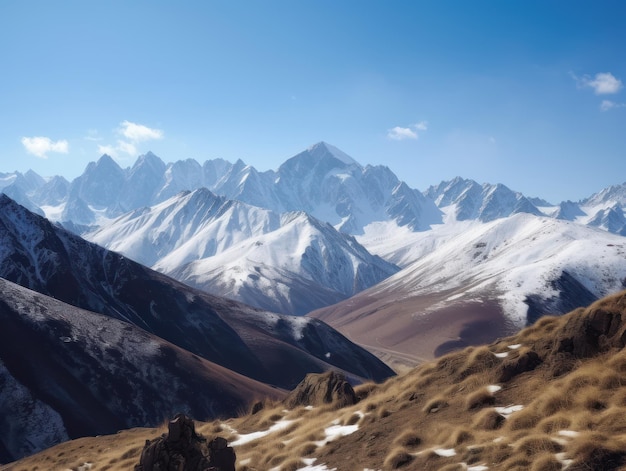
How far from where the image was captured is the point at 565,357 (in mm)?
17359

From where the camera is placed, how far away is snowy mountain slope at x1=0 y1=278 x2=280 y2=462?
61.5m

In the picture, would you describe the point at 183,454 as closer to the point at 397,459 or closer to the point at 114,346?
the point at 397,459

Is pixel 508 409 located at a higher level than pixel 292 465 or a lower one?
higher

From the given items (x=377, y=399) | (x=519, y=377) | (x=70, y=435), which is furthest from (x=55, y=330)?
(x=519, y=377)

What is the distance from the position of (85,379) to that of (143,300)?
155ft

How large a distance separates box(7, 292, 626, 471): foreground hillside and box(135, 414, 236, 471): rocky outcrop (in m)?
1.41

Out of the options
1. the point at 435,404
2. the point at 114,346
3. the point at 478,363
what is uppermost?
the point at 114,346

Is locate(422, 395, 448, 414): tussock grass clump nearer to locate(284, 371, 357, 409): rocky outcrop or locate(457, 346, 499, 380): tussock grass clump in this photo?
locate(457, 346, 499, 380): tussock grass clump

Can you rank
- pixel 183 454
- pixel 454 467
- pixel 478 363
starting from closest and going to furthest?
pixel 454 467 < pixel 183 454 < pixel 478 363

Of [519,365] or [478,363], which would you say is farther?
[478,363]

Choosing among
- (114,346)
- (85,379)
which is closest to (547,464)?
(85,379)

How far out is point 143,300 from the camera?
11950 centimetres

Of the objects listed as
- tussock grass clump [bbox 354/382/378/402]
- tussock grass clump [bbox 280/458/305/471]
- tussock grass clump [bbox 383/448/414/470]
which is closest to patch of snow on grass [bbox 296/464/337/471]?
tussock grass clump [bbox 280/458/305/471]

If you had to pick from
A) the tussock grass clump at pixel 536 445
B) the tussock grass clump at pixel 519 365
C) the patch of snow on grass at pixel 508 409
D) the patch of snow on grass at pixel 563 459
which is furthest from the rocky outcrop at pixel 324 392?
the patch of snow on grass at pixel 563 459
